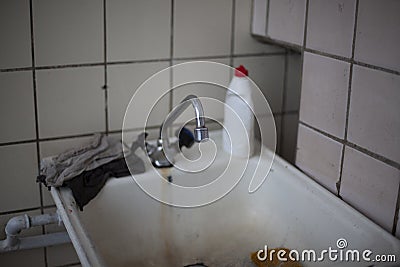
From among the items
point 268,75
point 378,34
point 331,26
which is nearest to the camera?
point 378,34

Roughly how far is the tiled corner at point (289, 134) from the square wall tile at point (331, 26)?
14.4 inches

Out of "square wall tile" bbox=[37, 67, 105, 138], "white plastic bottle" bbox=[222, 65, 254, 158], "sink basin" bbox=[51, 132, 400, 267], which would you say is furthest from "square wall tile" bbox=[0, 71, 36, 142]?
"white plastic bottle" bbox=[222, 65, 254, 158]

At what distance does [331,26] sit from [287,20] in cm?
17

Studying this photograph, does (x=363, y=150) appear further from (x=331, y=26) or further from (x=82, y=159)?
(x=82, y=159)

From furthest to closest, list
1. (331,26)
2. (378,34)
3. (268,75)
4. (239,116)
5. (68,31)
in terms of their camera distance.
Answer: (268,75), (239,116), (68,31), (331,26), (378,34)

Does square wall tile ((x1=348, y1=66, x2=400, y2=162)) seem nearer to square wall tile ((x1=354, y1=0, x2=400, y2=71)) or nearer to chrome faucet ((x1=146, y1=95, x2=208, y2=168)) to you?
square wall tile ((x1=354, y1=0, x2=400, y2=71))

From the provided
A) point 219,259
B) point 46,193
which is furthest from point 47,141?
point 219,259

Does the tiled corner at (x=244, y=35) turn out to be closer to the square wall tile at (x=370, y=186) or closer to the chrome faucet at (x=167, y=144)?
the chrome faucet at (x=167, y=144)

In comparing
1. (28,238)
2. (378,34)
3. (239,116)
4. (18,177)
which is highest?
(378,34)

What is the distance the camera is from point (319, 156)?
124 cm

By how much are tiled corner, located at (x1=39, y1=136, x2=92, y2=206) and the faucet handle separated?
0.72 feet

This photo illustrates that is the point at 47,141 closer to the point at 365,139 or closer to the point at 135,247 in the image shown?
the point at 135,247

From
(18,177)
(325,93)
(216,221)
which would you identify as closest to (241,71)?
(325,93)

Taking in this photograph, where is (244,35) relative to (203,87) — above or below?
above
